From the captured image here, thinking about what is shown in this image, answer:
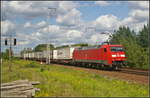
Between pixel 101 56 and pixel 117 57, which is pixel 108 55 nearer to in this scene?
pixel 117 57

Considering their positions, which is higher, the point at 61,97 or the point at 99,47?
the point at 99,47

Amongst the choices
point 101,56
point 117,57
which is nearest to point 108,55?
point 117,57

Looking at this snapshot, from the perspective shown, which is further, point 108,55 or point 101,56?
point 101,56

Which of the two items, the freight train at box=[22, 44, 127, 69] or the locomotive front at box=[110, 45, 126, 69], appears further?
the freight train at box=[22, 44, 127, 69]

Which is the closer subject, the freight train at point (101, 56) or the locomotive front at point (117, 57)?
the locomotive front at point (117, 57)

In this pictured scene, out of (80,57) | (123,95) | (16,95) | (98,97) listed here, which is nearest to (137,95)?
(123,95)

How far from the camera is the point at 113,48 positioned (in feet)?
98.2

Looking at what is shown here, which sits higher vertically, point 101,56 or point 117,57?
point 101,56

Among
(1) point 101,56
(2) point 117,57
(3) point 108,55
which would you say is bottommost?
(2) point 117,57

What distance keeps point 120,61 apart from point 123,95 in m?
17.1

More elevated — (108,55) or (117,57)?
(108,55)

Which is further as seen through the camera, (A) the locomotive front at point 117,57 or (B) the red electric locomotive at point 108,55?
(B) the red electric locomotive at point 108,55

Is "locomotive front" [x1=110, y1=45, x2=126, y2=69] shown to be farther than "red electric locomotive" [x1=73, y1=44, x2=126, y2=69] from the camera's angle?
No

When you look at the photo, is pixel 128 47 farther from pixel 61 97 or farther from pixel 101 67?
pixel 61 97
